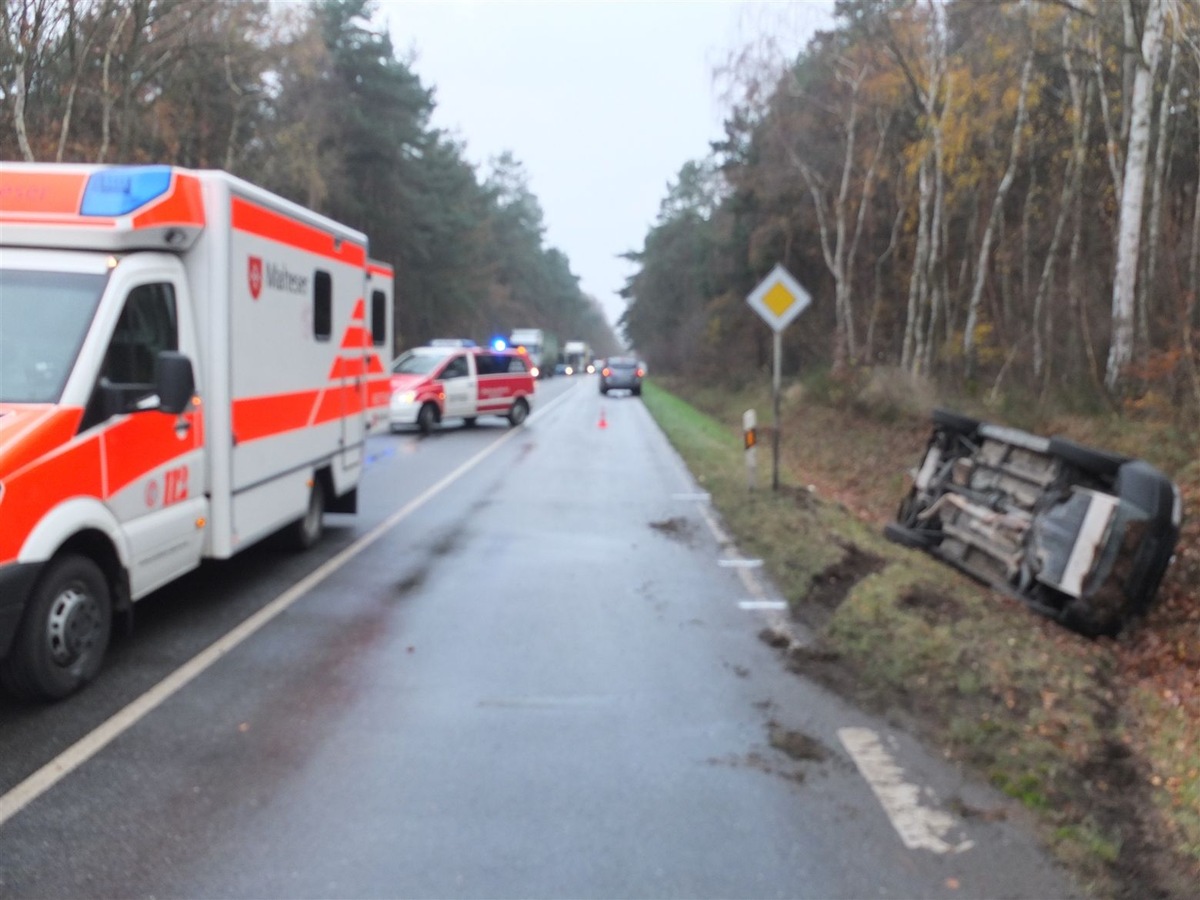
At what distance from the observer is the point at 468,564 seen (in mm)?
9977

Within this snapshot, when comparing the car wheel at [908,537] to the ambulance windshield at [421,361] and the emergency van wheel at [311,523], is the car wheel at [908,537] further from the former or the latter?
the ambulance windshield at [421,361]

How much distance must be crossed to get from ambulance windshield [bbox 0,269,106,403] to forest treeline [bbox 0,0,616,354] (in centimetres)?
1171

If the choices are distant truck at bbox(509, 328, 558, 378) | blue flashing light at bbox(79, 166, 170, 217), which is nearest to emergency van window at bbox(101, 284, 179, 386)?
blue flashing light at bbox(79, 166, 170, 217)

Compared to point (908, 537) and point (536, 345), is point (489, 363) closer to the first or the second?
point (908, 537)

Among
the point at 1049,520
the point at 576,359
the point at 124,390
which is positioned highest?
the point at 576,359

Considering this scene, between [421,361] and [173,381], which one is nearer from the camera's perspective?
[173,381]

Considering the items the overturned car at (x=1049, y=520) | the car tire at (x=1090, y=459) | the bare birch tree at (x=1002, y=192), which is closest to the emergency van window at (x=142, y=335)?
the overturned car at (x=1049, y=520)

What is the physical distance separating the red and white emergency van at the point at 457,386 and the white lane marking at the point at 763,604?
54.3ft

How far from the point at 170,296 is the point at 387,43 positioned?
42.2m

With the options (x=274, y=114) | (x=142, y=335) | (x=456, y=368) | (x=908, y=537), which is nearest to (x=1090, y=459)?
(x=908, y=537)

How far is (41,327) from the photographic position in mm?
6234

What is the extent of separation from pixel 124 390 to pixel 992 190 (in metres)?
23.9

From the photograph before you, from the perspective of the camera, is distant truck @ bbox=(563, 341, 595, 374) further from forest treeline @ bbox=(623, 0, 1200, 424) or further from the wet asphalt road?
the wet asphalt road

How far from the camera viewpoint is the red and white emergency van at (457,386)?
2453cm
